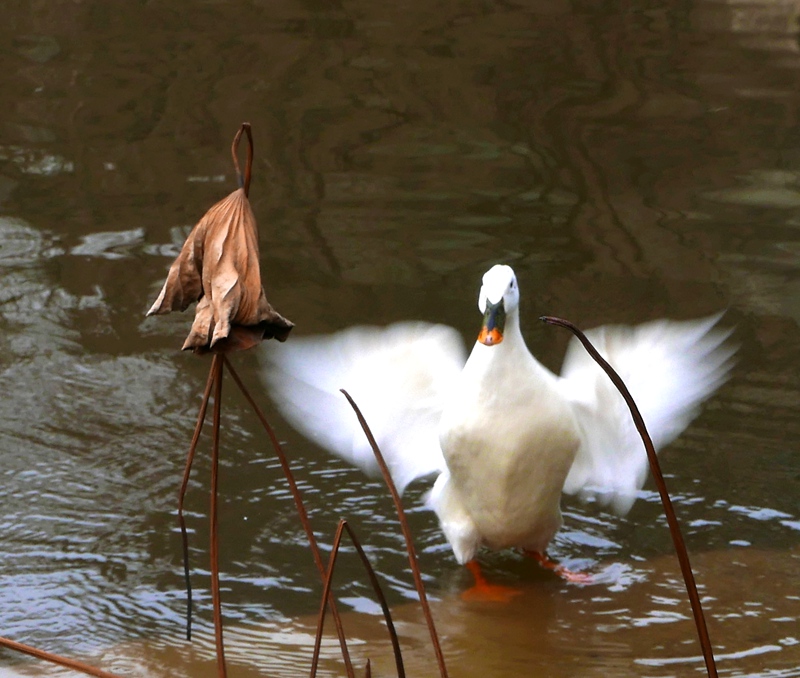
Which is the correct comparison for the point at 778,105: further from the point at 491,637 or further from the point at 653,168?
the point at 491,637

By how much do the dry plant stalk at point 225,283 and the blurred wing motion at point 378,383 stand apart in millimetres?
1732

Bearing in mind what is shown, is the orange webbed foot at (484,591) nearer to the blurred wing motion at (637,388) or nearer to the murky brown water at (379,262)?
the murky brown water at (379,262)

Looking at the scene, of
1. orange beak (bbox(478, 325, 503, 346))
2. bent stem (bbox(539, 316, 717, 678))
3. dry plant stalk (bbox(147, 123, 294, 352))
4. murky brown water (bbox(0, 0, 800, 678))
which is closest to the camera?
bent stem (bbox(539, 316, 717, 678))

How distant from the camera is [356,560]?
3756 mm

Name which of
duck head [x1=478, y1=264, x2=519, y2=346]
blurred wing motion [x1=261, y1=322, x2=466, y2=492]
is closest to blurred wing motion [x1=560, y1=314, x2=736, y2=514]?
duck head [x1=478, y1=264, x2=519, y2=346]

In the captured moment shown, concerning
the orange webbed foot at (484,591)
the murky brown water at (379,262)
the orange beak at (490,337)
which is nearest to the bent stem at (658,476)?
the murky brown water at (379,262)

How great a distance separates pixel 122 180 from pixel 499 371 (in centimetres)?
394

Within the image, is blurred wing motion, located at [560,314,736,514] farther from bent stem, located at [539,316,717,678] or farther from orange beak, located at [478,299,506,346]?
bent stem, located at [539,316,717,678]

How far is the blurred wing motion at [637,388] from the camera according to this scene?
11.3ft

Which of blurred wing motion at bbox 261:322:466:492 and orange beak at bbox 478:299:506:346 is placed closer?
orange beak at bbox 478:299:506:346

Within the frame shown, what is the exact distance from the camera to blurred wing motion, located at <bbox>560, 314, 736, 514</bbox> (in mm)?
3438

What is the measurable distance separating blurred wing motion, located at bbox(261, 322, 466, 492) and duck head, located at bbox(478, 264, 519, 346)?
31 cm

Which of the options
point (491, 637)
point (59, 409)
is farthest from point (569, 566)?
point (59, 409)

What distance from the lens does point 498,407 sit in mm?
3432
